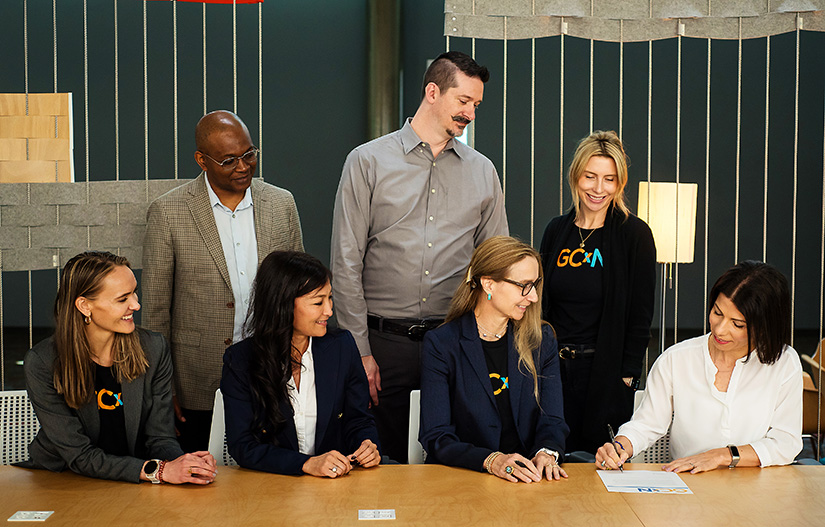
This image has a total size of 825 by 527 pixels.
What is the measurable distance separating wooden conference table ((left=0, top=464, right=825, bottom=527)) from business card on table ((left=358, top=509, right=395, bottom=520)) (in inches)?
0.8

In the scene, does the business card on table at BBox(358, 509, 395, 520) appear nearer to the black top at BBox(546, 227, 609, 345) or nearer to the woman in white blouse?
the woman in white blouse

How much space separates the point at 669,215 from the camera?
4238mm

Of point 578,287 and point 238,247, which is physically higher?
point 238,247

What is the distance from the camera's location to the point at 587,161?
9.91ft

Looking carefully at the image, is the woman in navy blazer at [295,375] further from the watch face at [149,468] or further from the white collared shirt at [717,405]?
the white collared shirt at [717,405]

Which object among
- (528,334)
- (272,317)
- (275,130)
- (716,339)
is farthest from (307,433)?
(275,130)

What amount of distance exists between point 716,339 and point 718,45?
676 cm

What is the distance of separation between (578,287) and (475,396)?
760 millimetres

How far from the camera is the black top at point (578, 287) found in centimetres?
304

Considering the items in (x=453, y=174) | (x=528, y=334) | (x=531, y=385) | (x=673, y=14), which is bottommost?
(x=531, y=385)

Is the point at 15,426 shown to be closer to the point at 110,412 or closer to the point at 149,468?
the point at 110,412

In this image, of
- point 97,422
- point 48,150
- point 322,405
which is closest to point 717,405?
point 322,405

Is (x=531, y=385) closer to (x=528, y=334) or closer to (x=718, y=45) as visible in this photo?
(x=528, y=334)

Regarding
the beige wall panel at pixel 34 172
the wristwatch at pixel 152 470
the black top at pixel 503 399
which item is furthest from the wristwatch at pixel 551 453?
the beige wall panel at pixel 34 172
